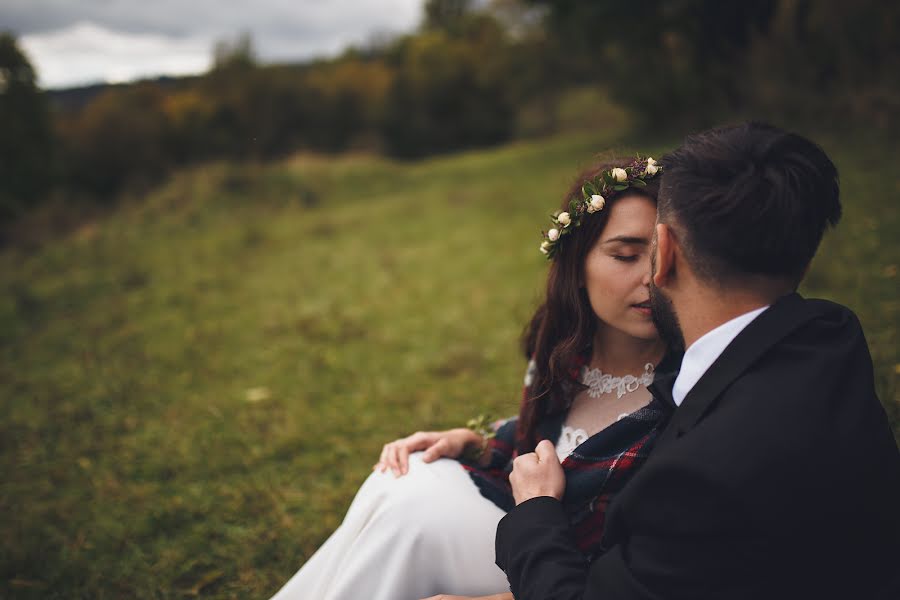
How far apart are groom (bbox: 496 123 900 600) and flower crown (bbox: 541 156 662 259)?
55cm

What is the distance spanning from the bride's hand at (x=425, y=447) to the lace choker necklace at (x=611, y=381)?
1.87ft

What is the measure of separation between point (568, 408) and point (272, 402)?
326cm

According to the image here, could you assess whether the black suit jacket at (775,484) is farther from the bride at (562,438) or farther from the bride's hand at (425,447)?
the bride's hand at (425,447)

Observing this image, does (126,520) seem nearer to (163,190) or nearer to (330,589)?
(330,589)

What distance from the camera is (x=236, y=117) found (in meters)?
31.8

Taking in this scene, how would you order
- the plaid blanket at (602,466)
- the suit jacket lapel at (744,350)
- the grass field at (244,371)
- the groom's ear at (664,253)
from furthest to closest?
the grass field at (244,371), the plaid blanket at (602,466), the groom's ear at (664,253), the suit jacket lapel at (744,350)

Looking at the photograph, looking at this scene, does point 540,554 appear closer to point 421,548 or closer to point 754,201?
point 421,548

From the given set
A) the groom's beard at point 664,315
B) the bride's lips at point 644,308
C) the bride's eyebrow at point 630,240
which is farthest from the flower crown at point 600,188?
the groom's beard at point 664,315

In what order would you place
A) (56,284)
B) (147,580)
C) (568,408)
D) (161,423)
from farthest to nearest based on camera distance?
(56,284)
(161,423)
(147,580)
(568,408)

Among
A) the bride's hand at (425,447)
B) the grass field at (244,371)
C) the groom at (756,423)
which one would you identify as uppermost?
the groom at (756,423)

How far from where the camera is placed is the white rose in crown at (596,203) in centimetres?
200

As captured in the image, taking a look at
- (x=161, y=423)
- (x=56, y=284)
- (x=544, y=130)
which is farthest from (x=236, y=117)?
(x=161, y=423)

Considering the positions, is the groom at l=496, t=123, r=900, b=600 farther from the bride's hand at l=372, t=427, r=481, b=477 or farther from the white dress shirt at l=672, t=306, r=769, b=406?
the bride's hand at l=372, t=427, r=481, b=477

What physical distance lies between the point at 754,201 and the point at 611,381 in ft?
3.50
